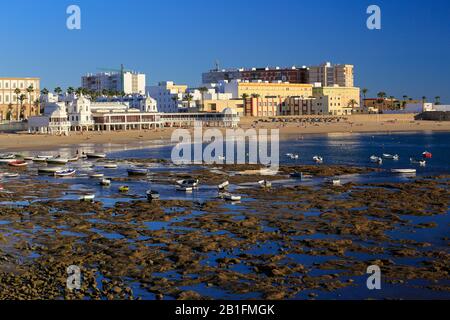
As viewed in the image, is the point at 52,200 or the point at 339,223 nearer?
the point at 339,223

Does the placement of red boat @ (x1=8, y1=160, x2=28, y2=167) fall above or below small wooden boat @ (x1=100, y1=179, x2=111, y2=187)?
above

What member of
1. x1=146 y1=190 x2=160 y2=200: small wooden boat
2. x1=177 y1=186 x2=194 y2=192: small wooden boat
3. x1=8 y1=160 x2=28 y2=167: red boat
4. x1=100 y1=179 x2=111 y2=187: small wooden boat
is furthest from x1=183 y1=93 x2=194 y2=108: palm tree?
x1=146 y1=190 x2=160 y2=200: small wooden boat

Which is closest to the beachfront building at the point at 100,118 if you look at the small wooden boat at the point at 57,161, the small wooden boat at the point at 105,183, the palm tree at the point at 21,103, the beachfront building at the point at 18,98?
the beachfront building at the point at 18,98

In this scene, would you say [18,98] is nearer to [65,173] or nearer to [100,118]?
[100,118]

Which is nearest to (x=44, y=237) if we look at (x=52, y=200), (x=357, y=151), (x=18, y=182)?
(x=52, y=200)

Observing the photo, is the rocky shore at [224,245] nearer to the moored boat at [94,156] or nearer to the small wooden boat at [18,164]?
the small wooden boat at [18,164]

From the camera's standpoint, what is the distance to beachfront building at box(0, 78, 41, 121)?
16812 centimetres

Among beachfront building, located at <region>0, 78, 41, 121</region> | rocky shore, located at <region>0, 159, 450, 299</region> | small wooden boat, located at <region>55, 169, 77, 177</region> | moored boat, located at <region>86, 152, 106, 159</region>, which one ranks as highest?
beachfront building, located at <region>0, 78, 41, 121</region>

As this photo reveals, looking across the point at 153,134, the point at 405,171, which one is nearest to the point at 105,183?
the point at 405,171

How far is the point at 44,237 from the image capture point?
128 feet

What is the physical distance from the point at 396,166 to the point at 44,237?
54987 millimetres

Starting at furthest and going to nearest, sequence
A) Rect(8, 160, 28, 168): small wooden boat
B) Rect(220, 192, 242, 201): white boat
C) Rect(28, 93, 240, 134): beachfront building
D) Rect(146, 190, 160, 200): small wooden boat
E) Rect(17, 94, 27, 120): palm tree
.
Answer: Rect(17, 94, 27, 120): palm tree < Rect(28, 93, 240, 134): beachfront building < Rect(8, 160, 28, 168): small wooden boat < Rect(146, 190, 160, 200): small wooden boat < Rect(220, 192, 242, 201): white boat

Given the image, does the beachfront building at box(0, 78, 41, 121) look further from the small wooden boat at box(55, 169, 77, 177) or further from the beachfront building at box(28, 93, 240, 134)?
the small wooden boat at box(55, 169, 77, 177)
